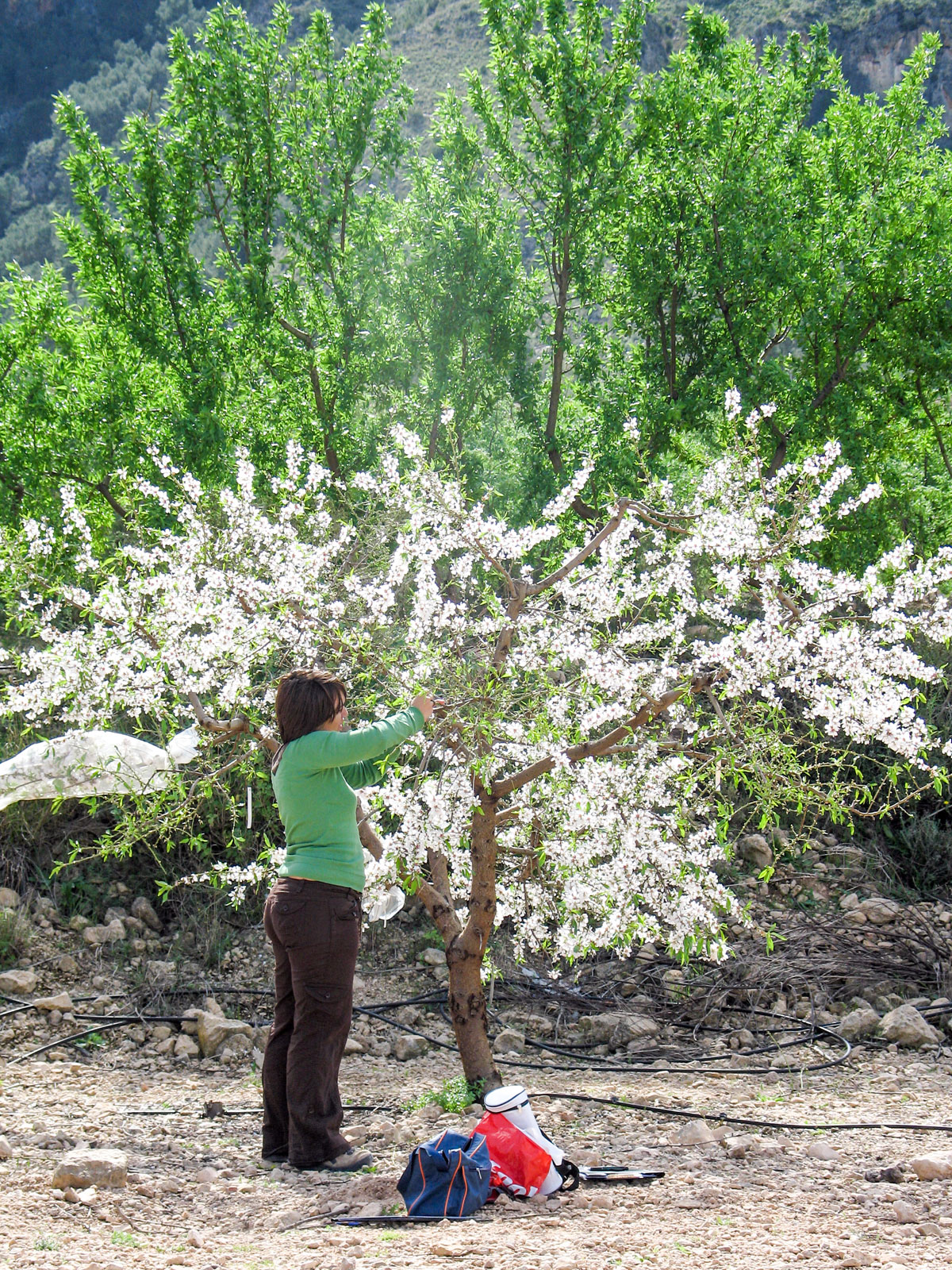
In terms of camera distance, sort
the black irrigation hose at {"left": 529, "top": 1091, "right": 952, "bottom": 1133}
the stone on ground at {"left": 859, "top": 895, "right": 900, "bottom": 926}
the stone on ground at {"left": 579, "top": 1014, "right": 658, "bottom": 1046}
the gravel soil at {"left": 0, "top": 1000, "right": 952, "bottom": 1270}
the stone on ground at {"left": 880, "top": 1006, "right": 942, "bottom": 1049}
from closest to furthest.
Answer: the gravel soil at {"left": 0, "top": 1000, "right": 952, "bottom": 1270}, the black irrigation hose at {"left": 529, "top": 1091, "right": 952, "bottom": 1133}, the stone on ground at {"left": 880, "top": 1006, "right": 942, "bottom": 1049}, the stone on ground at {"left": 579, "top": 1014, "right": 658, "bottom": 1046}, the stone on ground at {"left": 859, "top": 895, "right": 900, "bottom": 926}

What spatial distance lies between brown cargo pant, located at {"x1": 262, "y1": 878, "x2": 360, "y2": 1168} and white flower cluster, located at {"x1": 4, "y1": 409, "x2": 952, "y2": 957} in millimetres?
443

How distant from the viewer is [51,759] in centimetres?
536

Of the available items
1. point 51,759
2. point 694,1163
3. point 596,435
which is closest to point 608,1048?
point 694,1163

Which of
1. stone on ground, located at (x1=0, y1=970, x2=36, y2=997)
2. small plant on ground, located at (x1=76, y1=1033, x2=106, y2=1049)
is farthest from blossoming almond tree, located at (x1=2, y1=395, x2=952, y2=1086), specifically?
stone on ground, located at (x1=0, y1=970, x2=36, y2=997)

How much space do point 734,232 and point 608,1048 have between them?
7440 millimetres

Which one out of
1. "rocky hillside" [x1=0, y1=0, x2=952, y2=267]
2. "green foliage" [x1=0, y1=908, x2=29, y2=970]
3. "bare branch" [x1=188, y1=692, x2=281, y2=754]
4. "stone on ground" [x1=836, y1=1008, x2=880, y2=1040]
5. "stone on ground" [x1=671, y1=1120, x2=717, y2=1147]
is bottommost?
"stone on ground" [x1=836, y1=1008, x2=880, y2=1040]

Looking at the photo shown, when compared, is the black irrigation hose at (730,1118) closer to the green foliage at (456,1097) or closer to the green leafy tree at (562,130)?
the green foliage at (456,1097)

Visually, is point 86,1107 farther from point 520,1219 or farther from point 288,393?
point 288,393

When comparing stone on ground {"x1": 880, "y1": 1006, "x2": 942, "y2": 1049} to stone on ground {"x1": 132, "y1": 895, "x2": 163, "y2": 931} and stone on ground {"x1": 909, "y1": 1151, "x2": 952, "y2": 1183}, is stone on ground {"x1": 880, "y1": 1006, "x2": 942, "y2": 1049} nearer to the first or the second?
stone on ground {"x1": 909, "y1": 1151, "x2": 952, "y2": 1183}

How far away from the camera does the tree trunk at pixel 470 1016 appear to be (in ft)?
14.0

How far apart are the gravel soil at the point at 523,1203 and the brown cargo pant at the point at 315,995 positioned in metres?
0.14

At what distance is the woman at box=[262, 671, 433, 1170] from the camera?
336 cm

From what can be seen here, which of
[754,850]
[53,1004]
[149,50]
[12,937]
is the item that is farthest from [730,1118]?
[149,50]

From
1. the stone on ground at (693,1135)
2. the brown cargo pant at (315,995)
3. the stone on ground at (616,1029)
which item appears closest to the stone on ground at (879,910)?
the stone on ground at (616,1029)
